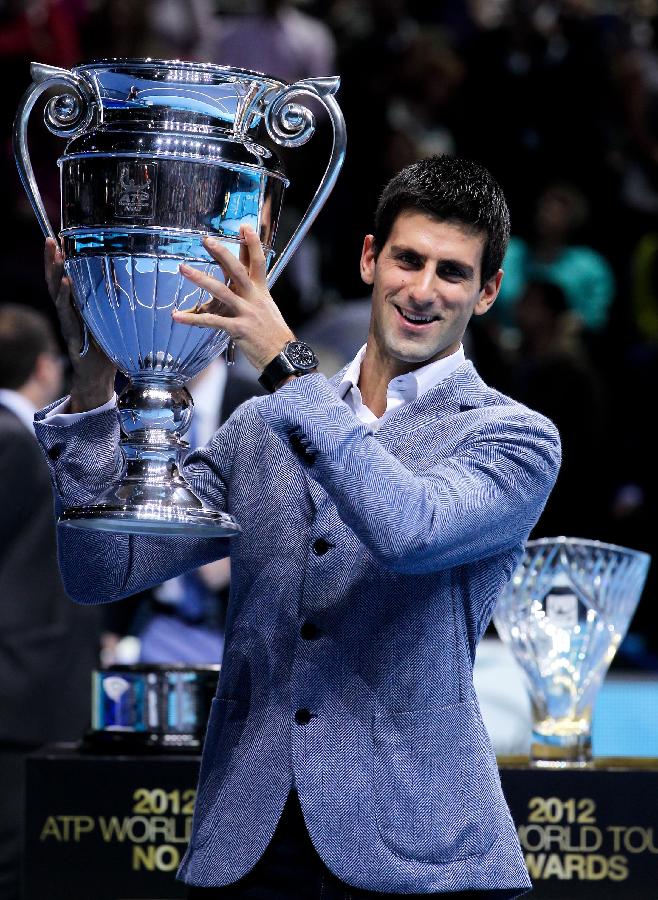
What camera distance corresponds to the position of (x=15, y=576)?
3.63 meters

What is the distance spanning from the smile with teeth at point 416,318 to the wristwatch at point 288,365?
209mm

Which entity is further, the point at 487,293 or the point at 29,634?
the point at 29,634

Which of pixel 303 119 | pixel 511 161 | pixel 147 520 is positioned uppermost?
pixel 511 161

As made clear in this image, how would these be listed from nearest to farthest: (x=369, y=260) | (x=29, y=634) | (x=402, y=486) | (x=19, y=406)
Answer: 1. (x=402, y=486)
2. (x=369, y=260)
3. (x=29, y=634)
4. (x=19, y=406)

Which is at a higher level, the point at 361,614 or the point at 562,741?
the point at 361,614

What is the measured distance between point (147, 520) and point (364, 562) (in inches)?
11.2

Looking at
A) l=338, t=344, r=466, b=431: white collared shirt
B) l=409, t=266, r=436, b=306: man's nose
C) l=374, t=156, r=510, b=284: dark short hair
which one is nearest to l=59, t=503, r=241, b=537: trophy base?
l=338, t=344, r=466, b=431: white collared shirt

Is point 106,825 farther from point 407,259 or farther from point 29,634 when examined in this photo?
point 29,634

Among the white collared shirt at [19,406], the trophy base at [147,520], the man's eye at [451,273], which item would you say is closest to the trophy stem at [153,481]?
the trophy base at [147,520]

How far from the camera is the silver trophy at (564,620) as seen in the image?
2.43 meters

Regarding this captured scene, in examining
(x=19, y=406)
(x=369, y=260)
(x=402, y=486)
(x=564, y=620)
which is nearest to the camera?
(x=402, y=486)

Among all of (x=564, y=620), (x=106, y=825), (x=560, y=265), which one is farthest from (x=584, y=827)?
(x=560, y=265)

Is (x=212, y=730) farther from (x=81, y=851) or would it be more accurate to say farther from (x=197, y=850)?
(x=81, y=851)

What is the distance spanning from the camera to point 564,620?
2.46 meters
